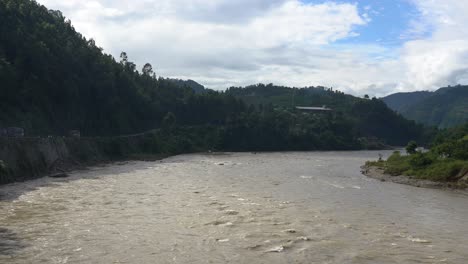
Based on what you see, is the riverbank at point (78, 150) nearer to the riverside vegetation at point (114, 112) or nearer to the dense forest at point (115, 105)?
the riverside vegetation at point (114, 112)

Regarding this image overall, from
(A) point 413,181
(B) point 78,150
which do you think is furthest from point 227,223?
(B) point 78,150

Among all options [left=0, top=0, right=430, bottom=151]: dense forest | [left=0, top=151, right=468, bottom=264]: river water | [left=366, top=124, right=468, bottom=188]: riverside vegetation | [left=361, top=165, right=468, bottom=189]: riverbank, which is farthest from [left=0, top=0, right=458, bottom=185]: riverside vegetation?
[left=366, top=124, right=468, bottom=188]: riverside vegetation

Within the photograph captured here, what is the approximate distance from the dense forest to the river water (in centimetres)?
2711

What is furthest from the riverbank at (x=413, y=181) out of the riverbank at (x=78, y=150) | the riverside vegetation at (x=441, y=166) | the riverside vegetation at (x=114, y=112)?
the riverside vegetation at (x=114, y=112)

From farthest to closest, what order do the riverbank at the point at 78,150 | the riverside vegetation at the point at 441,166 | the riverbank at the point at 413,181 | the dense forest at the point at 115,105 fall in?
the dense forest at the point at 115,105, the riverside vegetation at the point at 441,166, the riverbank at the point at 78,150, the riverbank at the point at 413,181

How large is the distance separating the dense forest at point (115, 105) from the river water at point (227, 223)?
27.1 metres

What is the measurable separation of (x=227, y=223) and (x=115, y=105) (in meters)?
58.8

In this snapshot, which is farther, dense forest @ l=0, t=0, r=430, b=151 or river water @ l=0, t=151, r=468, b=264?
dense forest @ l=0, t=0, r=430, b=151

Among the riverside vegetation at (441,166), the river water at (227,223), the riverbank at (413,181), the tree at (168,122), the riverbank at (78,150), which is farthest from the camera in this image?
the tree at (168,122)

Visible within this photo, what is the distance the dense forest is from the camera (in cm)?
5566

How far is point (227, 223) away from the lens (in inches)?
744

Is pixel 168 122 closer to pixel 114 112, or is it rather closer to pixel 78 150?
pixel 114 112

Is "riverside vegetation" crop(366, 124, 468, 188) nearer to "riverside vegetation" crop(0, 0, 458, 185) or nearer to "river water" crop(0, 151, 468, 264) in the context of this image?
"river water" crop(0, 151, 468, 264)

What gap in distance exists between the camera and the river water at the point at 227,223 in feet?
46.7
